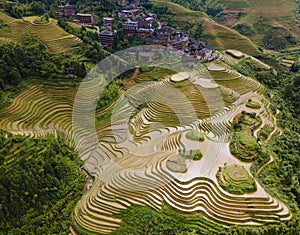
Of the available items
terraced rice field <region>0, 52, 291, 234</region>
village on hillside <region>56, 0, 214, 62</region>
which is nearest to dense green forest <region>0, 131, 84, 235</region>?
terraced rice field <region>0, 52, 291, 234</region>

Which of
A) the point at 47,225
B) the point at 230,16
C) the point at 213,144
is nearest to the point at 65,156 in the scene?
the point at 47,225

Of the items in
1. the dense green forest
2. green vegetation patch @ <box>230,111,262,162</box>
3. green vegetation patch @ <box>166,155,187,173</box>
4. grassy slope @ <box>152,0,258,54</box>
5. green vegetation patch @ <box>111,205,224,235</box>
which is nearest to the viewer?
green vegetation patch @ <box>111,205,224,235</box>

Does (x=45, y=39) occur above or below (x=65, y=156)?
above

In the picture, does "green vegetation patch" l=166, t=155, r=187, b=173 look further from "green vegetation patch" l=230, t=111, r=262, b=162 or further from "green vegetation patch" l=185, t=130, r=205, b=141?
"green vegetation patch" l=230, t=111, r=262, b=162

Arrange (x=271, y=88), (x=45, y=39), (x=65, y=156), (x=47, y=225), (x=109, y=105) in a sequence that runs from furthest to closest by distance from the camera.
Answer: (x=271, y=88), (x=45, y=39), (x=109, y=105), (x=65, y=156), (x=47, y=225)

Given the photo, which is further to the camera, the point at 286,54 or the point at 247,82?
the point at 286,54

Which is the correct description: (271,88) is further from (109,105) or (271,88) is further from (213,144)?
(109,105)

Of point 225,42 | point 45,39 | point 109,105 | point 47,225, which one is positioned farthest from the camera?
point 225,42
